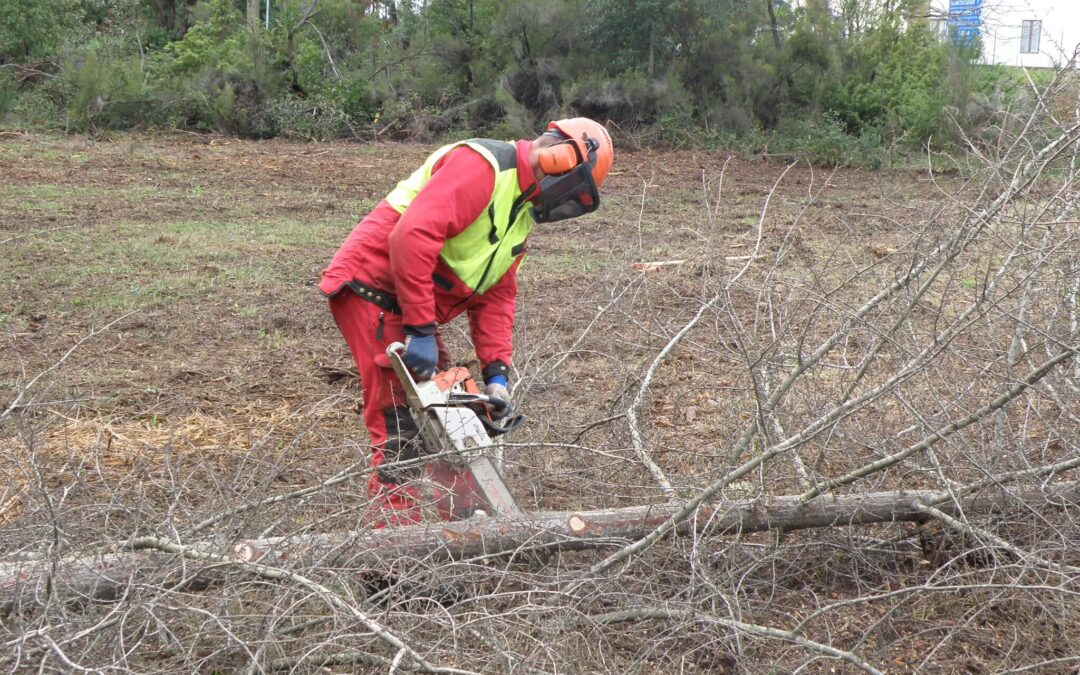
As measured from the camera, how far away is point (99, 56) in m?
16.3

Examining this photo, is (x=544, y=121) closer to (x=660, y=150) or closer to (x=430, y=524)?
(x=660, y=150)

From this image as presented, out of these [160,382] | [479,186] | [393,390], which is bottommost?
[160,382]

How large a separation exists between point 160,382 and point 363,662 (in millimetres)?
3267

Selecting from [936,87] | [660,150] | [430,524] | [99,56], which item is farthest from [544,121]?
[430,524]

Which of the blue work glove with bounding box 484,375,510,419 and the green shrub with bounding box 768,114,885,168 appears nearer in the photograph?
the blue work glove with bounding box 484,375,510,419

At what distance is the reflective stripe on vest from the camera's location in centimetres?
369

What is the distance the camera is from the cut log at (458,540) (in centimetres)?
285

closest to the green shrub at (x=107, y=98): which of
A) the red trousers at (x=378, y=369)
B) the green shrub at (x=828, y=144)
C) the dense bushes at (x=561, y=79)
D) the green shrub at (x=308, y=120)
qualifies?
the dense bushes at (x=561, y=79)

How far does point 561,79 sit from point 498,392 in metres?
12.4

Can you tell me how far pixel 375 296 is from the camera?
3.79 meters

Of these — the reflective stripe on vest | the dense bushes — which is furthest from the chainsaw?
the dense bushes

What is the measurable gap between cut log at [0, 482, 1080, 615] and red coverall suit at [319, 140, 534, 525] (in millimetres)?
194

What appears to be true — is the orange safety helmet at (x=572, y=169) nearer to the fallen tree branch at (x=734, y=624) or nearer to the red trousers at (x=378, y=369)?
the red trousers at (x=378, y=369)

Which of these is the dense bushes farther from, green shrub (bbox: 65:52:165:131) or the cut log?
the cut log
